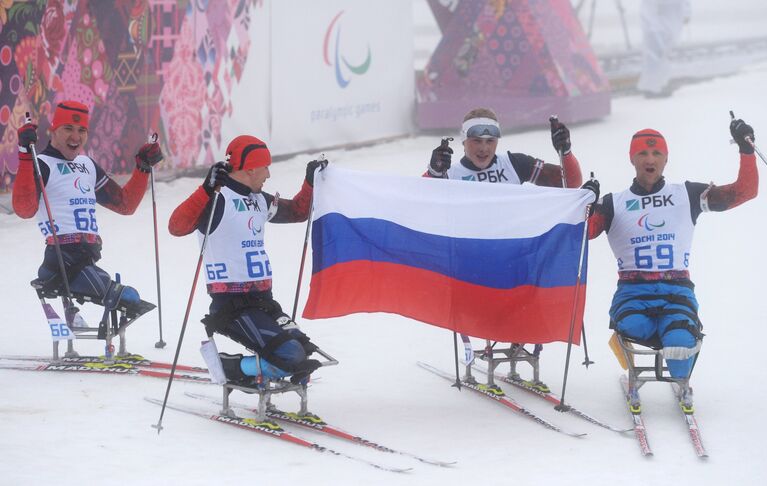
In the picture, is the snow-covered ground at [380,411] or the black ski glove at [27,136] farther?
the black ski glove at [27,136]

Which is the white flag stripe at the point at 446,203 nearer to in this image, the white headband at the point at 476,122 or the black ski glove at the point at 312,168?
the black ski glove at the point at 312,168

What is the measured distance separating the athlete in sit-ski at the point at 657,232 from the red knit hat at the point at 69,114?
3.40 m

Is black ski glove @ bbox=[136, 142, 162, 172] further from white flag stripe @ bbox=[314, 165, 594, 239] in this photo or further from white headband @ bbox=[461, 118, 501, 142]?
white headband @ bbox=[461, 118, 501, 142]

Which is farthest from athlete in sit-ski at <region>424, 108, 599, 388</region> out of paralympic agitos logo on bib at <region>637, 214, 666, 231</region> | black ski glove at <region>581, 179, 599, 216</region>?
paralympic agitos logo on bib at <region>637, 214, 666, 231</region>

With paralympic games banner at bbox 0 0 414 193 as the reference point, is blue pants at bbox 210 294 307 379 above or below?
below

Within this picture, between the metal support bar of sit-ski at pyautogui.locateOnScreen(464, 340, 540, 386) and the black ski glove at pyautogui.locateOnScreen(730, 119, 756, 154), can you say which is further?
the metal support bar of sit-ski at pyautogui.locateOnScreen(464, 340, 540, 386)

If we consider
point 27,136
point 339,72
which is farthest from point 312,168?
point 339,72

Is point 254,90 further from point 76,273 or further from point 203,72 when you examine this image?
point 76,273

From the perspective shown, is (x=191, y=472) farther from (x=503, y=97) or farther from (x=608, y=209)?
(x=503, y=97)

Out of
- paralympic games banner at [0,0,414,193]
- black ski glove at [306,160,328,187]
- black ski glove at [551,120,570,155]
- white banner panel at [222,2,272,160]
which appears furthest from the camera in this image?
white banner panel at [222,2,272,160]

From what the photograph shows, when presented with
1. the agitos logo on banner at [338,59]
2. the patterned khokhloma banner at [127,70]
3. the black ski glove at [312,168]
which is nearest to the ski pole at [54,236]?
the black ski glove at [312,168]

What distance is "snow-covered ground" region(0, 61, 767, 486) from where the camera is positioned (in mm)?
6434

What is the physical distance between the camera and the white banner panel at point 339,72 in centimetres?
1809

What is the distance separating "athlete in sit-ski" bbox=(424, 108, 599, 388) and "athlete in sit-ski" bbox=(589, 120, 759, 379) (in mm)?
499
